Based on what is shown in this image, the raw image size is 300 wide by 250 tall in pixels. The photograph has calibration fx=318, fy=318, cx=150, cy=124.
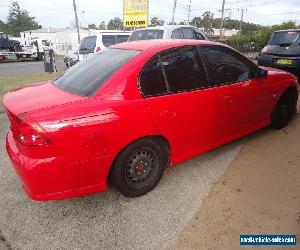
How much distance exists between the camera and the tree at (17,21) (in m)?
88.8

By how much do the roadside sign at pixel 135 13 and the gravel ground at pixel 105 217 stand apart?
56.4 feet

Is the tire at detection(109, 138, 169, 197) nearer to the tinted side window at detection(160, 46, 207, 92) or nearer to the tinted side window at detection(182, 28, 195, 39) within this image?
the tinted side window at detection(160, 46, 207, 92)

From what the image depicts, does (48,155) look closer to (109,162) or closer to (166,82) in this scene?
(109,162)

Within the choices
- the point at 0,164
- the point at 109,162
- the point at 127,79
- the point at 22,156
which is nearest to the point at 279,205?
the point at 109,162

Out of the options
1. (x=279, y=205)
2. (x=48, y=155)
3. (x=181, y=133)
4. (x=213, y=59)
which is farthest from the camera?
(x=213, y=59)

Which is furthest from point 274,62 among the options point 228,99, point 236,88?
point 228,99

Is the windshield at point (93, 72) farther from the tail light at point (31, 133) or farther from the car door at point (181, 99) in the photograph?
the tail light at point (31, 133)

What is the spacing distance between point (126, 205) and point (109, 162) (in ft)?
1.96

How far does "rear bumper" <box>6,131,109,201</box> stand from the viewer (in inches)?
109

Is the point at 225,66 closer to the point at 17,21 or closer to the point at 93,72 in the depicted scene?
the point at 93,72

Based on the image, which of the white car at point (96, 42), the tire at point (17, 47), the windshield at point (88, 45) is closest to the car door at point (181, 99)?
the white car at point (96, 42)

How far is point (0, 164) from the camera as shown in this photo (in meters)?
4.38

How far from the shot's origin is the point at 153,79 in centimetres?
335

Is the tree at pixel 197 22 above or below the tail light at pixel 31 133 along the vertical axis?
below
